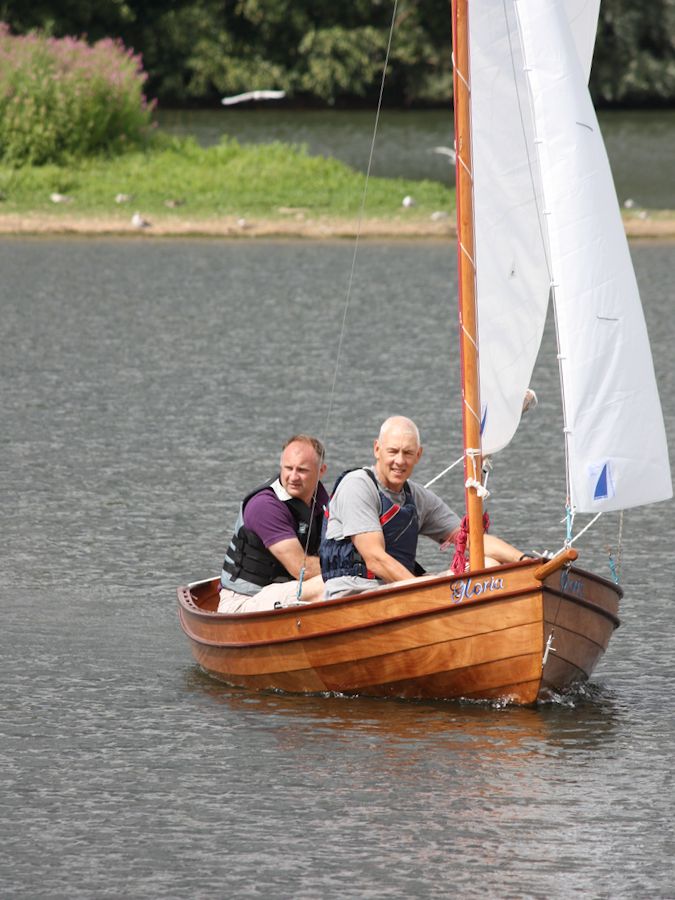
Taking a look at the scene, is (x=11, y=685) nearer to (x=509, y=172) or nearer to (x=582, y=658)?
(x=582, y=658)

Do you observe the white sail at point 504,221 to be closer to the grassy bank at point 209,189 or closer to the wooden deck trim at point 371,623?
the wooden deck trim at point 371,623

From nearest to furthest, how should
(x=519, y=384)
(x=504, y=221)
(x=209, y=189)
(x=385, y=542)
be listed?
(x=504, y=221), (x=519, y=384), (x=385, y=542), (x=209, y=189)

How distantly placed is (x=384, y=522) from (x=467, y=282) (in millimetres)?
1348

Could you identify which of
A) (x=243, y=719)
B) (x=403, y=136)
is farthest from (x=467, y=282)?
(x=403, y=136)

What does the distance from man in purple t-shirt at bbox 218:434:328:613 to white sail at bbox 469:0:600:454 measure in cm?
107

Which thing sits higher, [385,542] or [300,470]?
[300,470]

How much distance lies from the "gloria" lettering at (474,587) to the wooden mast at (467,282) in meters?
0.30

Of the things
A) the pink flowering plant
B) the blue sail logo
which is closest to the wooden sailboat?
the blue sail logo

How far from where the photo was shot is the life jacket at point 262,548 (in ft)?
34.3

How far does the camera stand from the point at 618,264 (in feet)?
31.2

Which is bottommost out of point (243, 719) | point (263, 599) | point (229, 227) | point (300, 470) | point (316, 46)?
point (229, 227)

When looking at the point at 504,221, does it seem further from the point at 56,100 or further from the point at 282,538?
the point at 56,100

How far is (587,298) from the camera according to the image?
30.8 feet

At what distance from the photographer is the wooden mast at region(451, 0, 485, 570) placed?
9688mm
